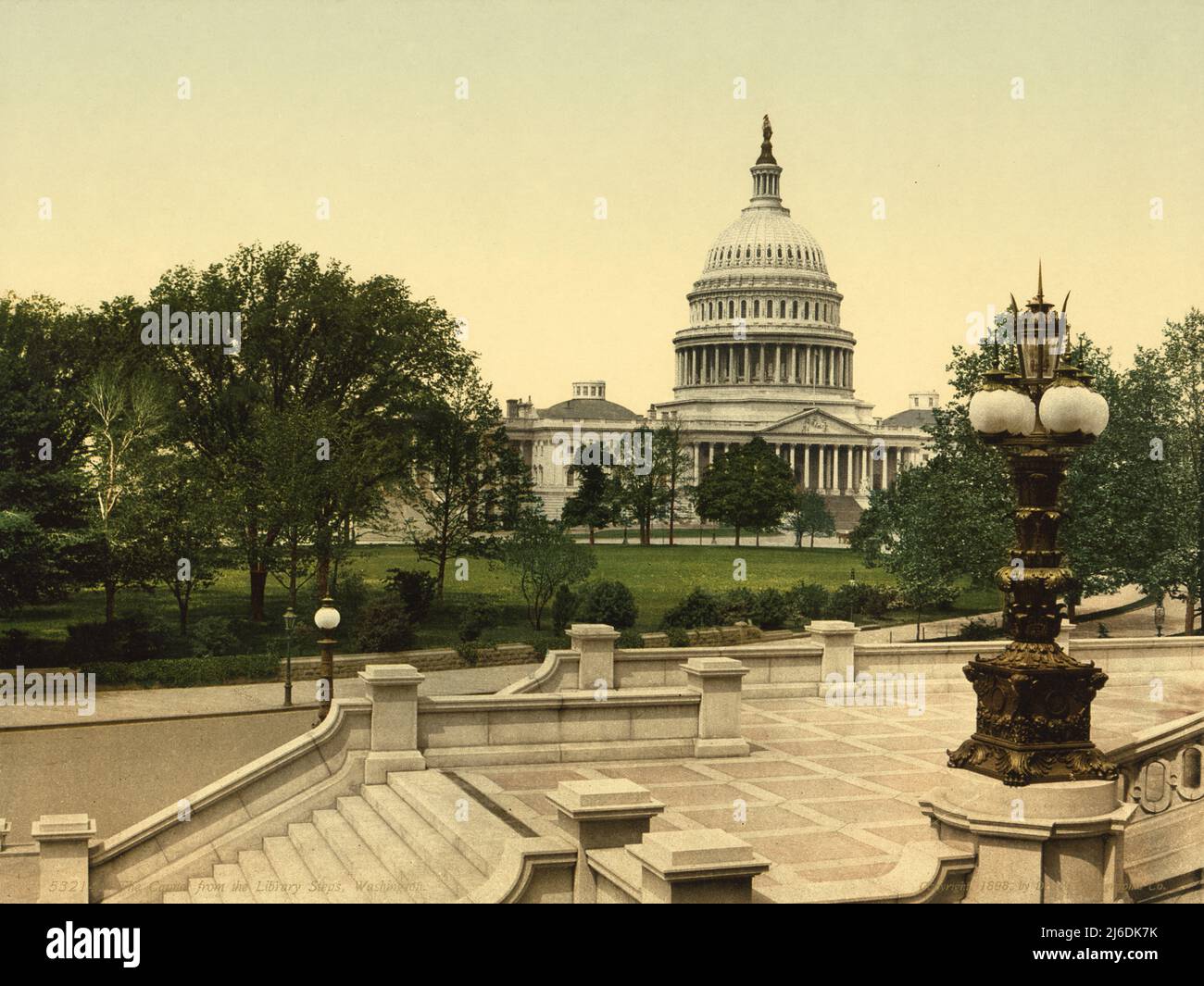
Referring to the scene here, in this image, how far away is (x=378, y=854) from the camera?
1647 cm

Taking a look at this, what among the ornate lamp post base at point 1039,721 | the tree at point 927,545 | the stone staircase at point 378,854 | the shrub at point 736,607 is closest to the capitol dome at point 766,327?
the shrub at point 736,607

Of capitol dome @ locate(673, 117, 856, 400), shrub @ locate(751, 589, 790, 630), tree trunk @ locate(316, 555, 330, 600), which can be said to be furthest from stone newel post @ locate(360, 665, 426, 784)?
capitol dome @ locate(673, 117, 856, 400)

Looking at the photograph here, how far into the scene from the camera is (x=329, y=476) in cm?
4819

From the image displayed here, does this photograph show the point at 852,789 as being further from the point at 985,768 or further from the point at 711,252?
the point at 711,252

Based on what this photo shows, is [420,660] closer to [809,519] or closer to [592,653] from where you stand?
[592,653]

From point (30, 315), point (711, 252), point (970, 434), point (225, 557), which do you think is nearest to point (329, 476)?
point (225, 557)

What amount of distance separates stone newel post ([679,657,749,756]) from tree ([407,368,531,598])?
110 feet

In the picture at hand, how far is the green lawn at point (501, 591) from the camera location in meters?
48.6

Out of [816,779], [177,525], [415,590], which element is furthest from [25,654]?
[816,779]

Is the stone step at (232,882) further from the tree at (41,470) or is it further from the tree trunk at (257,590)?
the tree trunk at (257,590)

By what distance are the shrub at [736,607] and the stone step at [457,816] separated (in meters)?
34.1

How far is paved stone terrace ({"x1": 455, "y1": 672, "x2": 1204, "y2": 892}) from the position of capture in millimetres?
15609
